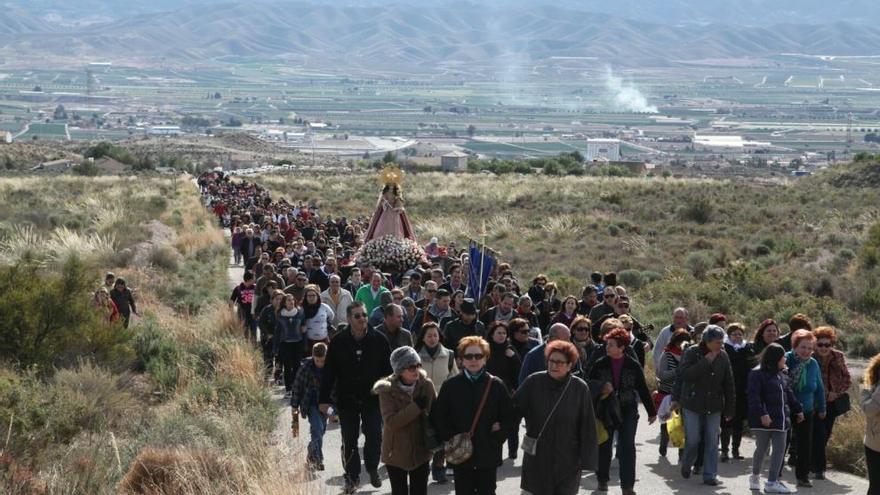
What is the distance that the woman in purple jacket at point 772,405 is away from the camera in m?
11.2

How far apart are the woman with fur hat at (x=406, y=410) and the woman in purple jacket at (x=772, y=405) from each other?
2.92 m

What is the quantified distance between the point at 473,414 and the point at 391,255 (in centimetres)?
1192

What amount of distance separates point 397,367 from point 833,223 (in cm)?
3044

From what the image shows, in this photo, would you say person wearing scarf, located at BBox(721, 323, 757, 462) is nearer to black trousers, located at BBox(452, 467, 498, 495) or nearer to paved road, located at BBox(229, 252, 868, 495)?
paved road, located at BBox(229, 252, 868, 495)

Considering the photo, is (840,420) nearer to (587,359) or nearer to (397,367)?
(587,359)

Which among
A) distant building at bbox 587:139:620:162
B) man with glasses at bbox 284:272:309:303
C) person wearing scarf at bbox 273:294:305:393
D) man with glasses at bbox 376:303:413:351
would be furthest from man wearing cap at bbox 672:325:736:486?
distant building at bbox 587:139:620:162

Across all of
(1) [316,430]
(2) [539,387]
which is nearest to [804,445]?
(2) [539,387]

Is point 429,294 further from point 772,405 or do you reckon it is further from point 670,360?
point 772,405

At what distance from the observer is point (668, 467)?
40.7 ft

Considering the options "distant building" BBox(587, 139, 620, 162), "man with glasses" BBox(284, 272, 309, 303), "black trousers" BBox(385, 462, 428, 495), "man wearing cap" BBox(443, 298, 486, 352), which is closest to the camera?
"black trousers" BBox(385, 462, 428, 495)

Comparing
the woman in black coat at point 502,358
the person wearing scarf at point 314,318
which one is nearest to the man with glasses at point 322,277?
the person wearing scarf at point 314,318

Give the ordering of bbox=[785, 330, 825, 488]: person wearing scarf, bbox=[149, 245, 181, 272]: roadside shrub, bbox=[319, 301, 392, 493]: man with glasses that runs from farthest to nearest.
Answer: bbox=[149, 245, 181, 272]: roadside shrub, bbox=[785, 330, 825, 488]: person wearing scarf, bbox=[319, 301, 392, 493]: man with glasses

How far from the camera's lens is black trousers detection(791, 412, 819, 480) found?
11.6 meters

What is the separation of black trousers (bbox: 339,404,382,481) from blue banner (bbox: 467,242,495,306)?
623cm
